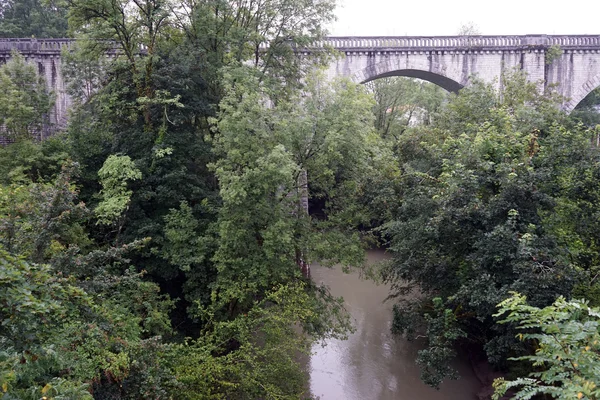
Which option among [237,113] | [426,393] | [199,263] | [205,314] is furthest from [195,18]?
[426,393]

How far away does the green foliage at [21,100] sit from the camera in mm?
13586

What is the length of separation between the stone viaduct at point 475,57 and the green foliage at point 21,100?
11.2 metres

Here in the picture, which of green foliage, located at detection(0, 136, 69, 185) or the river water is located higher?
green foliage, located at detection(0, 136, 69, 185)

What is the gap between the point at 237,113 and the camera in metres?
9.76

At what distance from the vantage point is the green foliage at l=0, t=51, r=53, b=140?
13.6 m

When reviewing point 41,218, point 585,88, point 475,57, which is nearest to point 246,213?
point 41,218

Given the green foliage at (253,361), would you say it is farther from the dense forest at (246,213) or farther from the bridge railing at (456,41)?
the bridge railing at (456,41)

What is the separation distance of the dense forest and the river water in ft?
3.59

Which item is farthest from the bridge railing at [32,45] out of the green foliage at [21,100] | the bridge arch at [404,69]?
the bridge arch at [404,69]

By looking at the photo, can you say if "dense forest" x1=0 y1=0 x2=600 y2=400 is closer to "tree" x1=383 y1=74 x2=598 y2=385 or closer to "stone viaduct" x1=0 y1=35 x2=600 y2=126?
"tree" x1=383 y1=74 x2=598 y2=385

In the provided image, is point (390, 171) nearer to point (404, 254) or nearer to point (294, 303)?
point (404, 254)

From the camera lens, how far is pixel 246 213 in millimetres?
9930

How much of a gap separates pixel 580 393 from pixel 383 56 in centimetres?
1887

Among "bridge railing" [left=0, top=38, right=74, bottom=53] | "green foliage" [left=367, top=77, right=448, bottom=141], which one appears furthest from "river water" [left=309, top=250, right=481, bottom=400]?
"bridge railing" [left=0, top=38, right=74, bottom=53]
